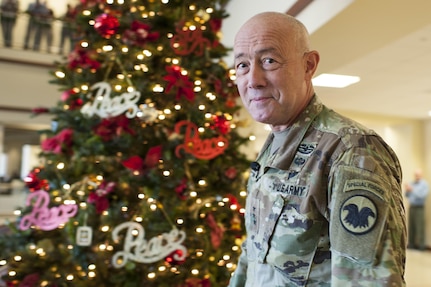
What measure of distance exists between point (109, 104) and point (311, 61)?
1991 mm

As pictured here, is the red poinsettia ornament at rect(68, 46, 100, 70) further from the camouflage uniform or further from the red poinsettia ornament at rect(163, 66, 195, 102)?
the camouflage uniform

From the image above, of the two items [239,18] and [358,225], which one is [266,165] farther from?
[239,18]

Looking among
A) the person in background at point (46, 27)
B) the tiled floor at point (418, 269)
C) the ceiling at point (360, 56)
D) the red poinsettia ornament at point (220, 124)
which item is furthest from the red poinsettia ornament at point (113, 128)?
the person in background at point (46, 27)

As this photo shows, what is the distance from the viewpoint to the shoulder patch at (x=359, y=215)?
0.71 metres

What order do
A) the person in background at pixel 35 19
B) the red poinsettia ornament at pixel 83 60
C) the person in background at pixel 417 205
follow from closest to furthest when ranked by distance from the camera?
the red poinsettia ornament at pixel 83 60
the person in background at pixel 35 19
the person in background at pixel 417 205

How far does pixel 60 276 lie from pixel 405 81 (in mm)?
5171

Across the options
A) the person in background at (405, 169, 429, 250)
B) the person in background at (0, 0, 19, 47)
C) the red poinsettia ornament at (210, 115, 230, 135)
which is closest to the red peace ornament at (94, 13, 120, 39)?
the red poinsettia ornament at (210, 115, 230, 135)

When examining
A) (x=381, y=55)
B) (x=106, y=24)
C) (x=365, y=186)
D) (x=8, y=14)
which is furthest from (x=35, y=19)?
(x=365, y=186)

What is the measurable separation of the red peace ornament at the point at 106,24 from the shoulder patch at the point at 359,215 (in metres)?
2.49

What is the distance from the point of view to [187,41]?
2.87 metres

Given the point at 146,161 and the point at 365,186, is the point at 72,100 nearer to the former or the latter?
the point at 146,161

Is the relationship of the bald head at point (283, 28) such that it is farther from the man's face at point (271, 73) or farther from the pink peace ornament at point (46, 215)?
the pink peace ornament at point (46, 215)

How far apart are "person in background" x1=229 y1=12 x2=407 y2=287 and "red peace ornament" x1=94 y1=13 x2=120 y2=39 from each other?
2084mm

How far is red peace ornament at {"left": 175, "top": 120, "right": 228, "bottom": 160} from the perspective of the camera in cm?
264
